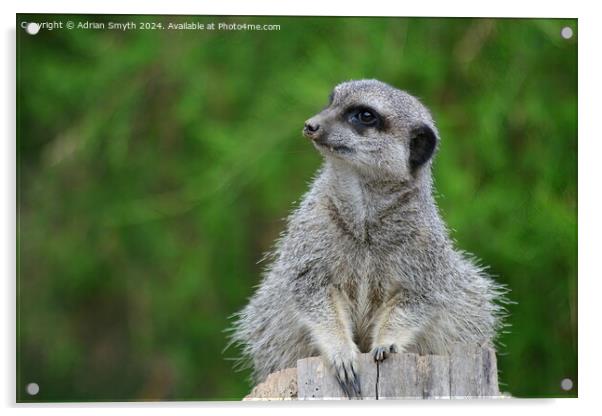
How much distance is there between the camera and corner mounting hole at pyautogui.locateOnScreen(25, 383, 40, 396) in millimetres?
4816

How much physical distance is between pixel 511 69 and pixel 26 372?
3105 millimetres

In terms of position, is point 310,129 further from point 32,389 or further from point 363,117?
point 32,389

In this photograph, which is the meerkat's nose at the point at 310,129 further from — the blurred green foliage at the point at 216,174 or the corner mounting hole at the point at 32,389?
the corner mounting hole at the point at 32,389

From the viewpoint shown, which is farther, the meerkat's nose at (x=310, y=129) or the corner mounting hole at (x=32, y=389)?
the corner mounting hole at (x=32, y=389)

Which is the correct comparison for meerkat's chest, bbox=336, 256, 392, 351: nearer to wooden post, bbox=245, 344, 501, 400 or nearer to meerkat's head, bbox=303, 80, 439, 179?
wooden post, bbox=245, 344, 501, 400

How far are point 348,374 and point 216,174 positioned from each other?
216 cm

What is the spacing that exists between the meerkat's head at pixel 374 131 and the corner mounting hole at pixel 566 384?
60.4 inches

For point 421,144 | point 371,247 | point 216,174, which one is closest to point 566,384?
point 371,247

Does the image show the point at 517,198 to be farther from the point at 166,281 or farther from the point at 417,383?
the point at 166,281

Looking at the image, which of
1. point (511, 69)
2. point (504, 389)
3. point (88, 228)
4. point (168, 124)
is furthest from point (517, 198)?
point (88, 228)

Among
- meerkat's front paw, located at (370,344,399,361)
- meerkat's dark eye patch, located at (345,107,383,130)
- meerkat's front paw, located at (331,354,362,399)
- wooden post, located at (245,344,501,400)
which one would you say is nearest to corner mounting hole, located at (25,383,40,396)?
wooden post, located at (245,344,501,400)

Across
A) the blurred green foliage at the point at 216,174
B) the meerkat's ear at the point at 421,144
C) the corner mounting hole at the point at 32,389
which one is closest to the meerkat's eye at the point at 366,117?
the meerkat's ear at the point at 421,144

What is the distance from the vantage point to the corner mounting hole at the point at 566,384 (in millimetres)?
5027

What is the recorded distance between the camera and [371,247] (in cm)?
438
